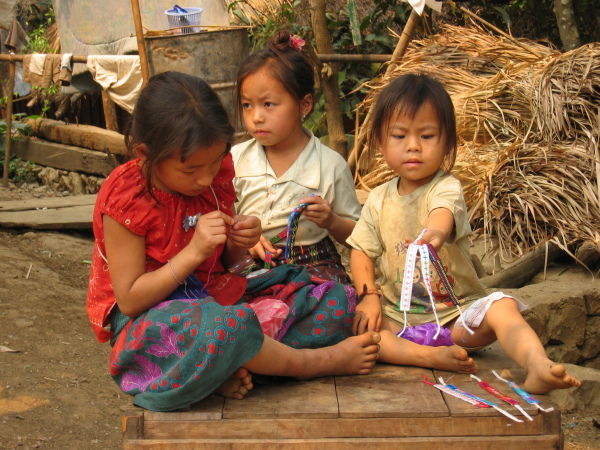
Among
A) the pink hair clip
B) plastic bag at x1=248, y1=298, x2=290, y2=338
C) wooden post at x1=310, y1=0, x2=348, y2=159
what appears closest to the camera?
plastic bag at x1=248, y1=298, x2=290, y2=338

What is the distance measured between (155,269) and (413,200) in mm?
878

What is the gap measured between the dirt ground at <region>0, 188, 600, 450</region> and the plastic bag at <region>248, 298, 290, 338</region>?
476 millimetres

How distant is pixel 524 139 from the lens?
4.32m

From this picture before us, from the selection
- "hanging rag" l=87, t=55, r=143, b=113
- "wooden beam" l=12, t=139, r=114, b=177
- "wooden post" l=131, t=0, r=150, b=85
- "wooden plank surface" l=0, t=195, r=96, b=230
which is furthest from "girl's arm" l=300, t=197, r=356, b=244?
"wooden beam" l=12, t=139, r=114, b=177

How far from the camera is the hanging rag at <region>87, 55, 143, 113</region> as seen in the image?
6324mm

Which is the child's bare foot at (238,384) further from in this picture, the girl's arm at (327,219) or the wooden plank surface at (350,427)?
the girl's arm at (327,219)

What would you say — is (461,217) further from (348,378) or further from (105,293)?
(105,293)

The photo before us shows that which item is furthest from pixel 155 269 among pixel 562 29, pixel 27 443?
pixel 562 29

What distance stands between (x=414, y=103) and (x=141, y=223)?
3.07 feet

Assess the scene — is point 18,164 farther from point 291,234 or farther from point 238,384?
point 238,384

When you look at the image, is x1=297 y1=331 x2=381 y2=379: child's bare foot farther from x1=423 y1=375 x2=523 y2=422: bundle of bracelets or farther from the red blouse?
the red blouse

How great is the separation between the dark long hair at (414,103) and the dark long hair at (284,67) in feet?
1.26

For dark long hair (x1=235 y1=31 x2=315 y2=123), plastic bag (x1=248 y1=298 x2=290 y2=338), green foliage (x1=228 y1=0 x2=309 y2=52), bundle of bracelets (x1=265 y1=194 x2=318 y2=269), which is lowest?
plastic bag (x1=248 y1=298 x2=290 y2=338)

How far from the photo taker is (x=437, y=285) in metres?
2.36
